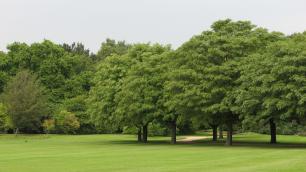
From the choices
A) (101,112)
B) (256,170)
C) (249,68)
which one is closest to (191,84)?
(249,68)

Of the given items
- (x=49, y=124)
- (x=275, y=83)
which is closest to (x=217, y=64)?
(x=275, y=83)

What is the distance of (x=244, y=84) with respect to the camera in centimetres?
5041

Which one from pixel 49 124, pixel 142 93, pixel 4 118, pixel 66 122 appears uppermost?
pixel 142 93

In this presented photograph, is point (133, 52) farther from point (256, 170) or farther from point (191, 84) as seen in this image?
point (256, 170)

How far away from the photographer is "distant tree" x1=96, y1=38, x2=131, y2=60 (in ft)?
458

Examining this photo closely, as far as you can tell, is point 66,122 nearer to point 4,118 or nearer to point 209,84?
point 4,118

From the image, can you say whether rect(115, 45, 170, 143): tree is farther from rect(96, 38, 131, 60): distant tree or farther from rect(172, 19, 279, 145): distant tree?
rect(96, 38, 131, 60): distant tree

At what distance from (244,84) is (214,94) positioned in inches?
134

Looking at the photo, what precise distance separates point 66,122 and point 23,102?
32.4 feet

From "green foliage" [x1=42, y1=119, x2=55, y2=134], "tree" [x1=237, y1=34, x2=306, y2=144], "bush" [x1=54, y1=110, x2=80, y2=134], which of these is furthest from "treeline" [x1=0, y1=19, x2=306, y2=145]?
"bush" [x1=54, y1=110, x2=80, y2=134]

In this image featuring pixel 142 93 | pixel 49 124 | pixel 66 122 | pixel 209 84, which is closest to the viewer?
pixel 209 84

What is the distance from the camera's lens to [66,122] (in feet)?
312

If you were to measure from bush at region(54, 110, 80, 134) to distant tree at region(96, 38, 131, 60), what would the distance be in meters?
38.6

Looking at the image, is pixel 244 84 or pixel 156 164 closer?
pixel 156 164
